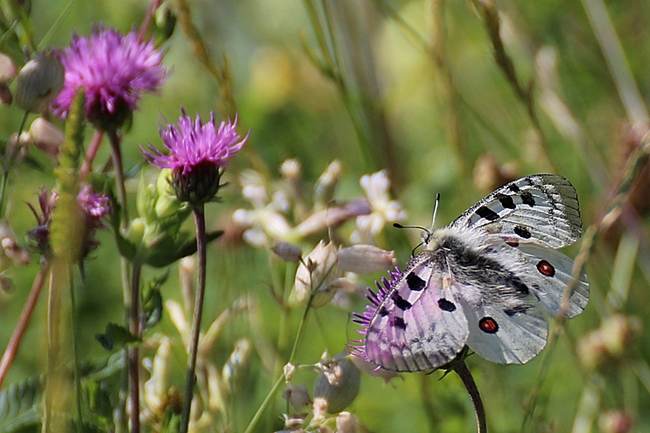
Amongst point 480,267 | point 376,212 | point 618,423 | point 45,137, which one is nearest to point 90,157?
point 45,137

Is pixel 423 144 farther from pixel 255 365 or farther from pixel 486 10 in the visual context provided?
pixel 486 10

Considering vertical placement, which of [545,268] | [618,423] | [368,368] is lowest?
[618,423]

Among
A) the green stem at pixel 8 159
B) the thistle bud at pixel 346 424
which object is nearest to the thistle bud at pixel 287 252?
the thistle bud at pixel 346 424

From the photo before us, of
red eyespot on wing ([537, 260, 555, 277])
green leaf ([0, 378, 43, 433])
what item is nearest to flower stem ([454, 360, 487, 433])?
red eyespot on wing ([537, 260, 555, 277])

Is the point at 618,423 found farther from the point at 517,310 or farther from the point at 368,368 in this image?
the point at 368,368

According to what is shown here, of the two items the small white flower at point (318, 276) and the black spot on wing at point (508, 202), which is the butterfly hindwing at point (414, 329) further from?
the black spot on wing at point (508, 202)

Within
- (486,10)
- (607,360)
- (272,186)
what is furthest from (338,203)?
(607,360)
